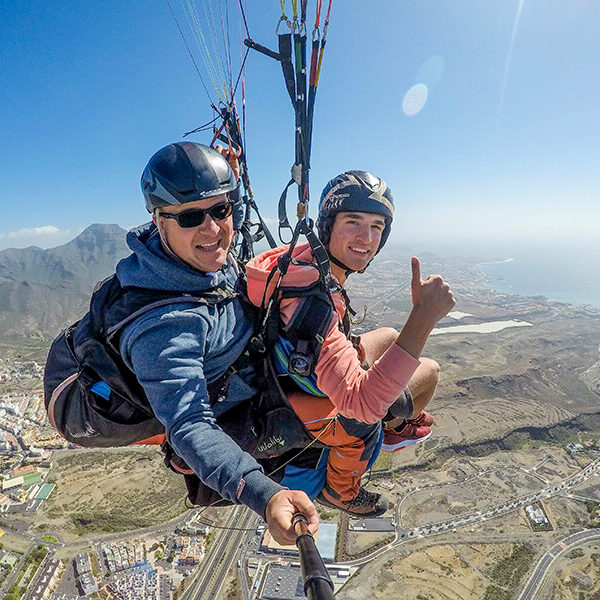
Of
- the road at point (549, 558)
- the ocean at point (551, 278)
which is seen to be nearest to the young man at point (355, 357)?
the road at point (549, 558)

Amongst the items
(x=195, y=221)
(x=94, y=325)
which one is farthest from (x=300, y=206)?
(x=94, y=325)

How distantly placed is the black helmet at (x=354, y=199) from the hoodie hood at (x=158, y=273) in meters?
0.86

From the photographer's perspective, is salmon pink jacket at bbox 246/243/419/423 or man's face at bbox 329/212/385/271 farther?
man's face at bbox 329/212/385/271

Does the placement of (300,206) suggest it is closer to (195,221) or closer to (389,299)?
(195,221)

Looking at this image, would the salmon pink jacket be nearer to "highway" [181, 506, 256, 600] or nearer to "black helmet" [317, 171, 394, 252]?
"black helmet" [317, 171, 394, 252]

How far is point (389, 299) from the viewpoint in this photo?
216 feet

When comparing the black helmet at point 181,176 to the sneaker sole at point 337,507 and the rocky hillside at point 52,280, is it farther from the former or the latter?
the rocky hillside at point 52,280

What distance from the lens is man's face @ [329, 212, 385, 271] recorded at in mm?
2039

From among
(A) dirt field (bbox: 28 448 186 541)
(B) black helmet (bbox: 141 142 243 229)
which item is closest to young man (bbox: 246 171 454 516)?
(B) black helmet (bbox: 141 142 243 229)

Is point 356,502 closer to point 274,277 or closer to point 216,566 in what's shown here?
point 274,277

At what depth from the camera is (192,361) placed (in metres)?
1.28

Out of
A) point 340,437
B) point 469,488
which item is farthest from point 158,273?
point 469,488

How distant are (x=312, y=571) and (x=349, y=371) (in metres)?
0.80

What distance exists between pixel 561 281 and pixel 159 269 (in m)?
122
